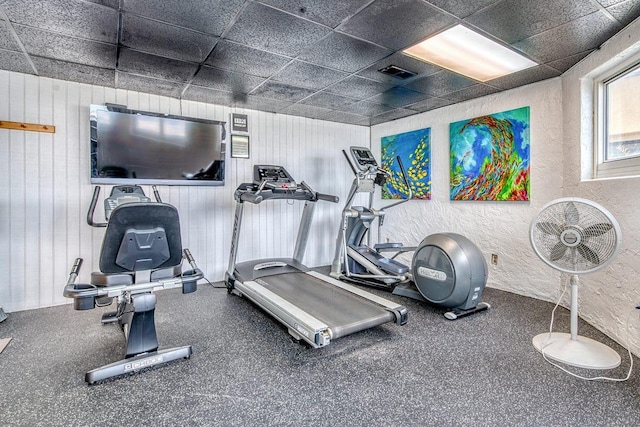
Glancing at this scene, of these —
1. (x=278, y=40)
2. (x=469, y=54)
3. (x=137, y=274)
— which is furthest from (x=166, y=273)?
(x=469, y=54)

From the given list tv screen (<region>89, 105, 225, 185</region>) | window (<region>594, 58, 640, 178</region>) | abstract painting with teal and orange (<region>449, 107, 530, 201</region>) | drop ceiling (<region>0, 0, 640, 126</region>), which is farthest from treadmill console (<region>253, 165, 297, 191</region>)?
window (<region>594, 58, 640, 178</region>)

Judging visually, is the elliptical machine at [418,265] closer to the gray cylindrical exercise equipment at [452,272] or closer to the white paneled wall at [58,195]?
the gray cylindrical exercise equipment at [452,272]

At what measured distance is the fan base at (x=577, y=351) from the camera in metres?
2.16

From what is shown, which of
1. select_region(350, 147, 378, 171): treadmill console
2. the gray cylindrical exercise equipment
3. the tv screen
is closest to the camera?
the gray cylindrical exercise equipment

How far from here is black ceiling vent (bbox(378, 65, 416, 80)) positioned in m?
3.12

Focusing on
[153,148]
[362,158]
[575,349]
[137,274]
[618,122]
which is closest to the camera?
[137,274]

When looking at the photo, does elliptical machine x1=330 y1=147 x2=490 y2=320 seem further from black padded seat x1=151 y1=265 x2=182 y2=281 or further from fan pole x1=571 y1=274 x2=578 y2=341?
black padded seat x1=151 y1=265 x2=182 y2=281

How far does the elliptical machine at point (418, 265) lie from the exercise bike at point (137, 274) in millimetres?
2162

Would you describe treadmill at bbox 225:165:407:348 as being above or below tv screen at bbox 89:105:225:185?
below

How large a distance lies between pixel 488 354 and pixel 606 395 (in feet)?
2.10

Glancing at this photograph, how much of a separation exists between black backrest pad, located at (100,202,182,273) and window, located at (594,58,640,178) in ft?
11.3

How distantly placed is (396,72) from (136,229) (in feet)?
8.90

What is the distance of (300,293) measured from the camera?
3.15 metres

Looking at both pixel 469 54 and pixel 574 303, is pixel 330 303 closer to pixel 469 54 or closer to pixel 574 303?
pixel 574 303
